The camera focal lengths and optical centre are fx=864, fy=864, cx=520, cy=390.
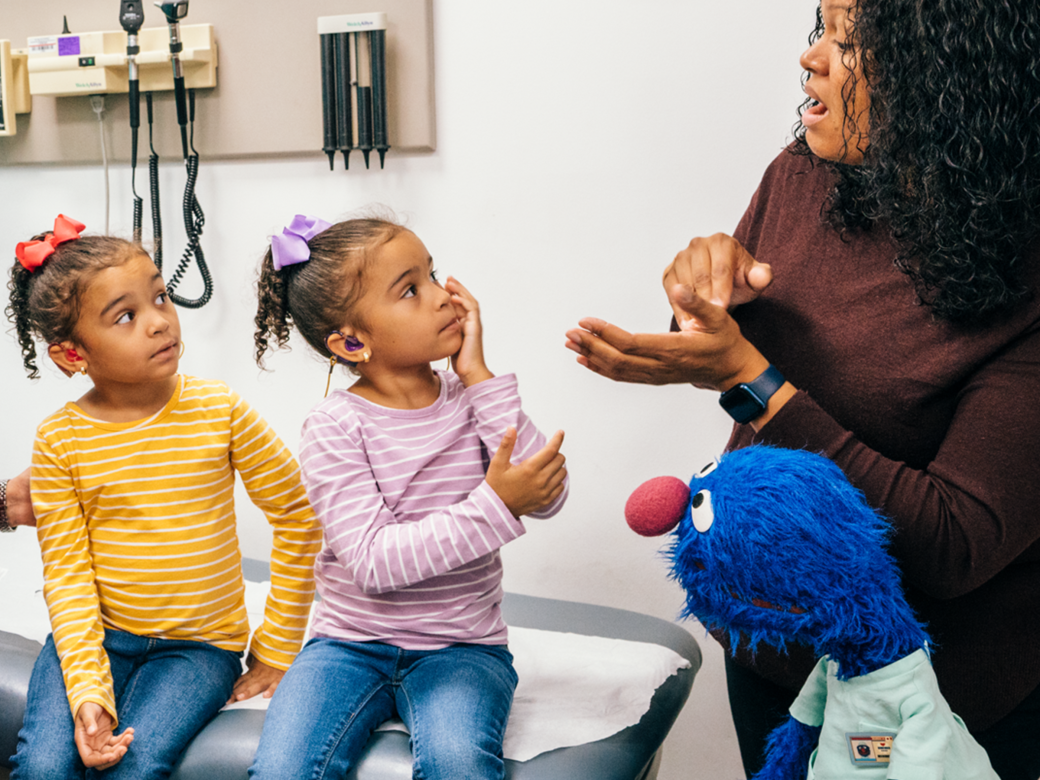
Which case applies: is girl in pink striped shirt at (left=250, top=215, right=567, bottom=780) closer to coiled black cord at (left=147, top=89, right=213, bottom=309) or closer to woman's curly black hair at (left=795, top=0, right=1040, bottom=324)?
woman's curly black hair at (left=795, top=0, right=1040, bottom=324)

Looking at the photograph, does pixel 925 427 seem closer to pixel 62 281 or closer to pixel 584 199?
pixel 584 199

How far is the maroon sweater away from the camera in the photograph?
2.54ft

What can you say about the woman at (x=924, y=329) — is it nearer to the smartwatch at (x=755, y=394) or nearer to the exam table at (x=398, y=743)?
the smartwatch at (x=755, y=394)

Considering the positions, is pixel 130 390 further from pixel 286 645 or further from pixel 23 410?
pixel 23 410

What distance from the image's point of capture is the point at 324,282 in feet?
3.69

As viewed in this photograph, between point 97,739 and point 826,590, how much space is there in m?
0.87

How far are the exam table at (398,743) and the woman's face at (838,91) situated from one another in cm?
73

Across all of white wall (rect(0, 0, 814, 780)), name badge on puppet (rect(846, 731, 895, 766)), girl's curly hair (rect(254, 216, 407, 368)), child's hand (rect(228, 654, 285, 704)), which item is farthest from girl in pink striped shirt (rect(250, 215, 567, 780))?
white wall (rect(0, 0, 814, 780))

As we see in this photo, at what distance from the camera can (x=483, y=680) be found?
3.47ft

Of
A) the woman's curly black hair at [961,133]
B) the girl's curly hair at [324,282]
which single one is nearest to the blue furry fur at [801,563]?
the woman's curly black hair at [961,133]

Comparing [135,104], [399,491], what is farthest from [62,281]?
[135,104]

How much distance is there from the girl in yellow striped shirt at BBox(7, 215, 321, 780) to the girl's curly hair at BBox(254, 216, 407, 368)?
15 cm

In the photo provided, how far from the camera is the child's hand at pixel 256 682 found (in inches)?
46.9

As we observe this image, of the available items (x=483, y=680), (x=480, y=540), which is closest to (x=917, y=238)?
(x=480, y=540)
